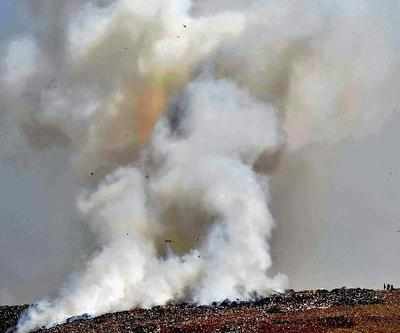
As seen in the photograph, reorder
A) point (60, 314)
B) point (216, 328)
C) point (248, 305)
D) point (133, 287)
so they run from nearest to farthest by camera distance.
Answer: point (216, 328) → point (248, 305) → point (60, 314) → point (133, 287)

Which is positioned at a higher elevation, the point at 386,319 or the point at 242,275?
the point at 242,275

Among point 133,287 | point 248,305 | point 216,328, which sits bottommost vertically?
point 216,328

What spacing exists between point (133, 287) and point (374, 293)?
23078 millimetres

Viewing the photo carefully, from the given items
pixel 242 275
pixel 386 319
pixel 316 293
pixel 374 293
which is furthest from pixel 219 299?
pixel 386 319

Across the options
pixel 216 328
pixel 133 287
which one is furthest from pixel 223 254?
pixel 216 328

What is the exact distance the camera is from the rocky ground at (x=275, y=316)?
54.3m

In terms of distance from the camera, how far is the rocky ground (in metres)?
54.3

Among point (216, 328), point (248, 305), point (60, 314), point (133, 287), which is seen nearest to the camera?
point (216, 328)

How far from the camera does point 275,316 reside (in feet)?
195

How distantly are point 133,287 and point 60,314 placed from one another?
810cm

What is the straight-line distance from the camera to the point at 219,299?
71500 mm

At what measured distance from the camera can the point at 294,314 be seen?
60.2 metres

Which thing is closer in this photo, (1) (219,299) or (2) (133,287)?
(1) (219,299)

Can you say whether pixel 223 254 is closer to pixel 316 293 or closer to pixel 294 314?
pixel 316 293
